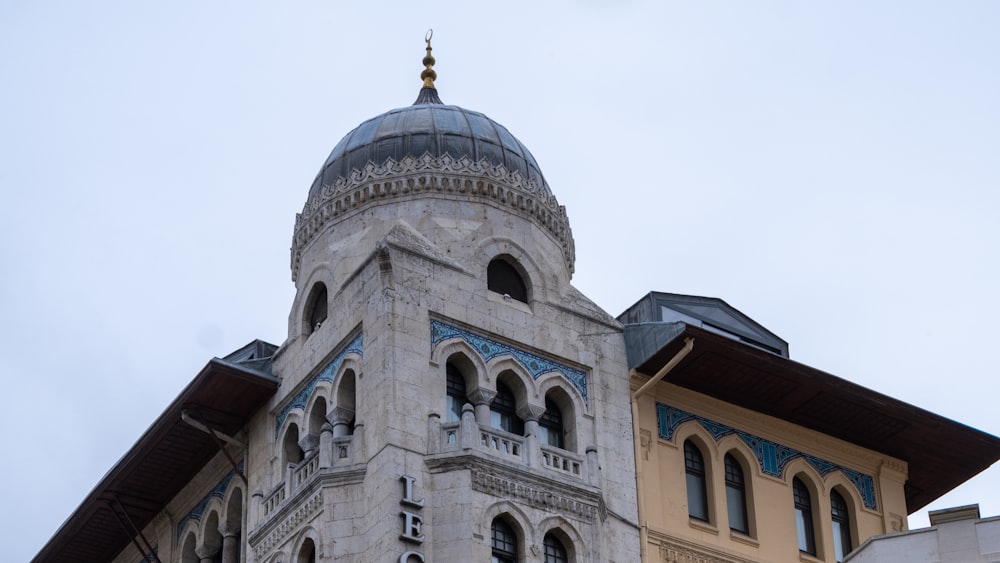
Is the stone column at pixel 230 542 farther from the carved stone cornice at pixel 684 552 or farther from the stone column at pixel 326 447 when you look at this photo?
the carved stone cornice at pixel 684 552

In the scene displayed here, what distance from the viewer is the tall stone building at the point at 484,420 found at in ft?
112

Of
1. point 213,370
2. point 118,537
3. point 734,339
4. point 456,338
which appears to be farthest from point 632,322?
point 118,537

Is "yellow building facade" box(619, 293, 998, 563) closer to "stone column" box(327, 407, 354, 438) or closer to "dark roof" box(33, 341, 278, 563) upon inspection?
"stone column" box(327, 407, 354, 438)

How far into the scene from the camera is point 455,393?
117 ft

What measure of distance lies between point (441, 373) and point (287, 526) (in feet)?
12.7

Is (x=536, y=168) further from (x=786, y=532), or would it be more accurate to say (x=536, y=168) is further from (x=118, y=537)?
(x=118, y=537)

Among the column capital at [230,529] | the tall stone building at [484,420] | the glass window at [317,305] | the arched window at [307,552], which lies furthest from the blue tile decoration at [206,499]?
the arched window at [307,552]

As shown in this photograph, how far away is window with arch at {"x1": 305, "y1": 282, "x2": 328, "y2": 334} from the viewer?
1521 inches

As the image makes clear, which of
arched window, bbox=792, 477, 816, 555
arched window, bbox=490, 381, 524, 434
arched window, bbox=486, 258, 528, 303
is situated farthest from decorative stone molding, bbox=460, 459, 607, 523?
arched window, bbox=792, 477, 816, 555

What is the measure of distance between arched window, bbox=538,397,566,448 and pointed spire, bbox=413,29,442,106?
26.4 feet

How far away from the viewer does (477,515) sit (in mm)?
33625

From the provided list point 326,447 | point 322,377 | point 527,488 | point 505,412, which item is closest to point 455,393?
point 505,412

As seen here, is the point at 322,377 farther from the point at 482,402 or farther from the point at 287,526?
the point at 482,402

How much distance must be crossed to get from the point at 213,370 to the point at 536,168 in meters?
7.82
